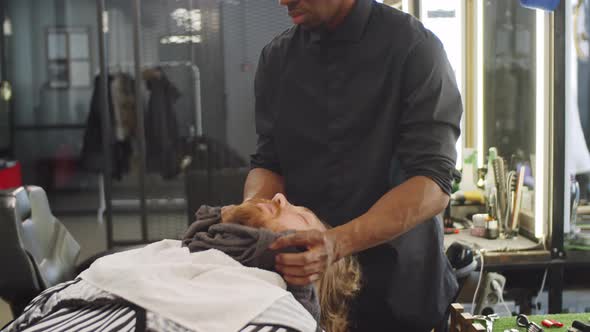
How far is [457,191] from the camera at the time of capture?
3.60 meters

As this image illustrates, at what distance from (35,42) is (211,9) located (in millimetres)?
5297

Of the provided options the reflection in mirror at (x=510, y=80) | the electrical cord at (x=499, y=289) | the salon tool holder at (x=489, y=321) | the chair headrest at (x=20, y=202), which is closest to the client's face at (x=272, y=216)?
the salon tool holder at (x=489, y=321)

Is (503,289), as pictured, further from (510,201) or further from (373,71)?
(373,71)

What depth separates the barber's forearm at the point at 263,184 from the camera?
1.99 metres

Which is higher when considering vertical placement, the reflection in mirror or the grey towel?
the reflection in mirror

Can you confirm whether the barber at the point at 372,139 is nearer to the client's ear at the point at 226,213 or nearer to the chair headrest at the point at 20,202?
the client's ear at the point at 226,213

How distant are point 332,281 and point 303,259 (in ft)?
1.27

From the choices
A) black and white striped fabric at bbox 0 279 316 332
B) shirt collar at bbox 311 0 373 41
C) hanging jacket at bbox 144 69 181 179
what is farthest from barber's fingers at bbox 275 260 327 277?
hanging jacket at bbox 144 69 181 179

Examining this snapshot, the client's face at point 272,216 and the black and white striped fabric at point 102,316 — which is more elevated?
the client's face at point 272,216

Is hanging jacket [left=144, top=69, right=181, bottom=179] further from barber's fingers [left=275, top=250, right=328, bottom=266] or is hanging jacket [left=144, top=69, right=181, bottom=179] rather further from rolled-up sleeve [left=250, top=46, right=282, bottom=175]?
barber's fingers [left=275, top=250, right=328, bottom=266]

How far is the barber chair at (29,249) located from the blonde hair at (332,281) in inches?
36.3

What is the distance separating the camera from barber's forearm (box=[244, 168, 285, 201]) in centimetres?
199

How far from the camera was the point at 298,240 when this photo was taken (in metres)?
1.33

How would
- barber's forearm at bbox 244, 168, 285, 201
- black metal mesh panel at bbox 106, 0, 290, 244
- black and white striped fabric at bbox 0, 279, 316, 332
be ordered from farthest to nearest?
black metal mesh panel at bbox 106, 0, 290, 244, barber's forearm at bbox 244, 168, 285, 201, black and white striped fabric at bbox 0, 279, 316, 332
